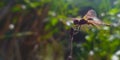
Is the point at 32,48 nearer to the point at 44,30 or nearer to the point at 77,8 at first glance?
the point at 44,30

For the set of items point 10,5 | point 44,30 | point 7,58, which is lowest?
point 7,58

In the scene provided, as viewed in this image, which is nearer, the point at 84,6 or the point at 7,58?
the point at 84,6

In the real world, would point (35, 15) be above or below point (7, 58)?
above

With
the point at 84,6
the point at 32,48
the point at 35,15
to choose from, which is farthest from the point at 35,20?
the point at 84,6

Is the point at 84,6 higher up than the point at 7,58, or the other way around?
the point at 84,6

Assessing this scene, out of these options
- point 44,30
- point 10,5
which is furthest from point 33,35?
point 10,5

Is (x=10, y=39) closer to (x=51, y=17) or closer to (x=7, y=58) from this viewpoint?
(x=7, y=58)

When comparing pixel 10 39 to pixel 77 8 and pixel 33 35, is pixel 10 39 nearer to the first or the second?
pixel 33 35

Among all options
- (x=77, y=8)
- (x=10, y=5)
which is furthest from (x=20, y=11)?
(x=77, y=8)

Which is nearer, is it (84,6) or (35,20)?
(84,6)
